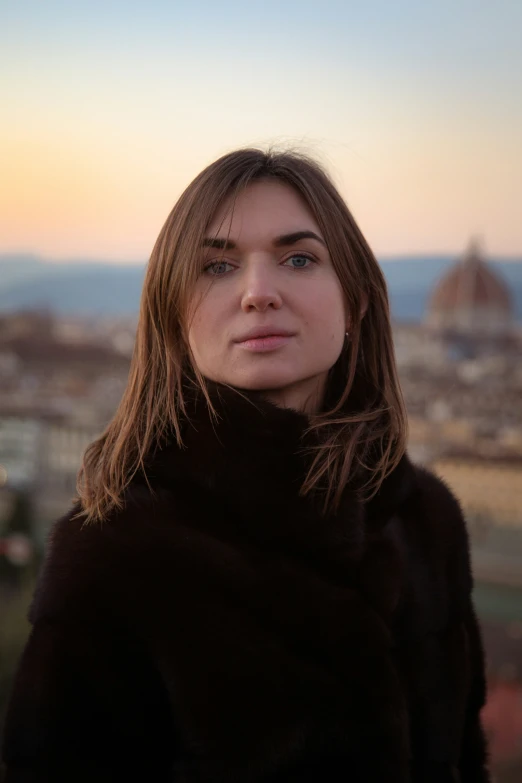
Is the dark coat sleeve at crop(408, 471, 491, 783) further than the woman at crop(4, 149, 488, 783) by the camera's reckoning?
Yes

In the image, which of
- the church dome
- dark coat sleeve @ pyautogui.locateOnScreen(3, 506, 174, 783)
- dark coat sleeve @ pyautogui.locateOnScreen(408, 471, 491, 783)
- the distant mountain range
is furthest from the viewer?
the church dome

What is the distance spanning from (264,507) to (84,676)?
0.81 ft

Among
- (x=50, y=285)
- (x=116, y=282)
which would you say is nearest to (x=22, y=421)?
(x=50, y=285)

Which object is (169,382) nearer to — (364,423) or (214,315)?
(214,315)

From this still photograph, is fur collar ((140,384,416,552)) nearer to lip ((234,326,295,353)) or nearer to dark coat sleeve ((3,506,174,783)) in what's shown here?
lip ((234,326,295,353))

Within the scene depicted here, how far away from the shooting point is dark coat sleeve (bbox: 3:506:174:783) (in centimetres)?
90

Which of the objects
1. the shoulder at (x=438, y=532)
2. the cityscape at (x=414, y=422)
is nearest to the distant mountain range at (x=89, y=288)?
the cityscape at (x=414, y=422)

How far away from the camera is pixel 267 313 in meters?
1.04

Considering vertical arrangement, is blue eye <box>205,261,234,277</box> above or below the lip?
above

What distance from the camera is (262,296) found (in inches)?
40.5

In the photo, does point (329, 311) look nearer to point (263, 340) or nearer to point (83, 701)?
point (263, 340)

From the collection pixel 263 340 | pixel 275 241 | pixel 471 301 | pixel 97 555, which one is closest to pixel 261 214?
pixel 275 241

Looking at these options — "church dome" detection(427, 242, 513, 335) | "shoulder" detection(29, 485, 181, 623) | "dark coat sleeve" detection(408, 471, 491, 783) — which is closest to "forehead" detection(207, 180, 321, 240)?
"shoulder" detection(29, 485, 181, 623)

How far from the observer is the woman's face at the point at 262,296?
104 cm
